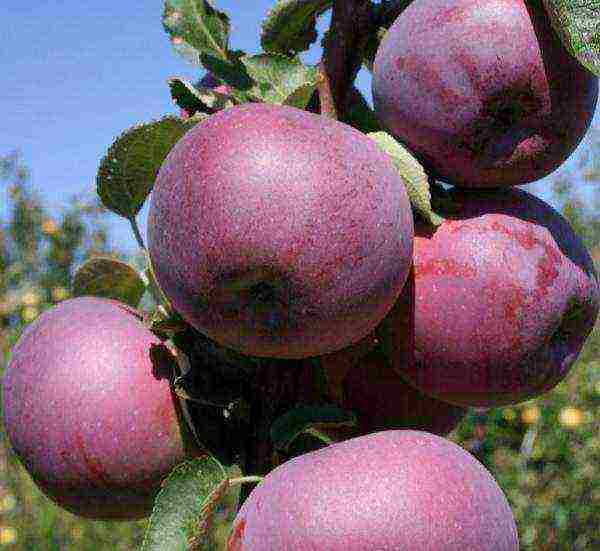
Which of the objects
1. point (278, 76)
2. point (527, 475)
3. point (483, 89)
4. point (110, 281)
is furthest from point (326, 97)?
point (527, 475)

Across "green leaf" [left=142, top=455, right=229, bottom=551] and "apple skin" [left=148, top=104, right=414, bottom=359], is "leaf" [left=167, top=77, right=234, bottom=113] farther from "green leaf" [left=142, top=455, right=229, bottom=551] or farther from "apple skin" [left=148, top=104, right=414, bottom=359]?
"green leaf" [left=142, top=455, right=229, bottom=551]

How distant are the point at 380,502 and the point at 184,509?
20cm

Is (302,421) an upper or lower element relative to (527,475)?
upper

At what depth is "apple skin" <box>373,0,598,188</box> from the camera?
2.64 feet

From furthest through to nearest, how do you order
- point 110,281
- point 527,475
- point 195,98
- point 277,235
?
1. point 527,475
2. point 110,281
3. point 195,98
4. point 277,235

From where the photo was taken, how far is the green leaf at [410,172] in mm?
820

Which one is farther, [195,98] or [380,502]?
[195,98]

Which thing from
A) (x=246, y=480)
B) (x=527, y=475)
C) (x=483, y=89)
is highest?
(x=483, y=89)

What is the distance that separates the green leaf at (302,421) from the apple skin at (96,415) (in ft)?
0.50

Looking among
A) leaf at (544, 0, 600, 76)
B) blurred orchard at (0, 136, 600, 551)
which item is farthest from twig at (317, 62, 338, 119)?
blurred orchard at (0, 136, 600, 551)

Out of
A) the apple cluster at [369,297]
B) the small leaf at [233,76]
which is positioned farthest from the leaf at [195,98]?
the apple cluster at [369,297]

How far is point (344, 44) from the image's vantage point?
886mm

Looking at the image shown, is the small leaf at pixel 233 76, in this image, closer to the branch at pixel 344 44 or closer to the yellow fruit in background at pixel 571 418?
the branch at pixel 344 44

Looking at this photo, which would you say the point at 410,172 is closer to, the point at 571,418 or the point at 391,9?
the point at 391,9
